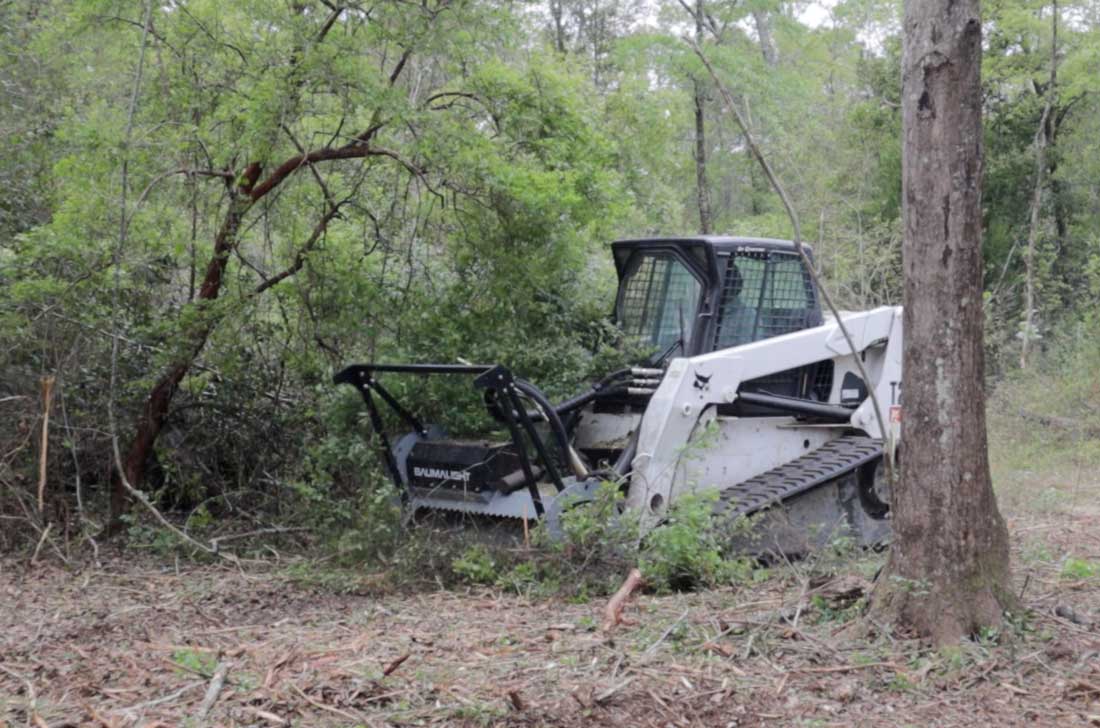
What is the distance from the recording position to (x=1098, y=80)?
20.4 metres

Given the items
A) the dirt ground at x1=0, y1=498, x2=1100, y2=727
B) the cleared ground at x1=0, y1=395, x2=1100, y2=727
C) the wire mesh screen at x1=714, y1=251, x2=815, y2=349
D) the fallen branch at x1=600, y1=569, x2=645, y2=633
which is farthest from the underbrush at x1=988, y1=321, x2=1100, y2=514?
the fallen branch at x1=600, y1=569, x2=645, y2=633

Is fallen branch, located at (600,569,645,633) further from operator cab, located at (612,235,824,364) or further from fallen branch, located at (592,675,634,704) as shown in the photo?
operator cab, located at (612,235,824,364)

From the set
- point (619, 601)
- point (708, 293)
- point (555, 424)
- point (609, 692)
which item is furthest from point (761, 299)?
point (609, 692)

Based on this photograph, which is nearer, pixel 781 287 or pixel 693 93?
pixel 781 287

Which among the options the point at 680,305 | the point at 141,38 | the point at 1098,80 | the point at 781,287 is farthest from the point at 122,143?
the point at 1098,80

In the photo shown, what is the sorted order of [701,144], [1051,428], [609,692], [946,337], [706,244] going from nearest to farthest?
1. [609,692]
2. [946,337]
3. [706,244]
4. [1051,428]
5. [701,144]

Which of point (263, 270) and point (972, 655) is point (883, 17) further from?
point (972, 655)

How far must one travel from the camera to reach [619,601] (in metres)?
6.39

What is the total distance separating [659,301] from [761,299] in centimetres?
75

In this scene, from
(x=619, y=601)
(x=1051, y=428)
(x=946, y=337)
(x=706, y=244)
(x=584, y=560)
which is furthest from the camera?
(x=1051, y=428)

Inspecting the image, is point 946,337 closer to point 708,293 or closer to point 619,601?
point 619,601

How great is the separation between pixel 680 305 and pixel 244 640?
4078 mm

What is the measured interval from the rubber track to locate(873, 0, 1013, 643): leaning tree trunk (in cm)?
215

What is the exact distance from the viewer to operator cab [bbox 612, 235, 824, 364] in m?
8.71
